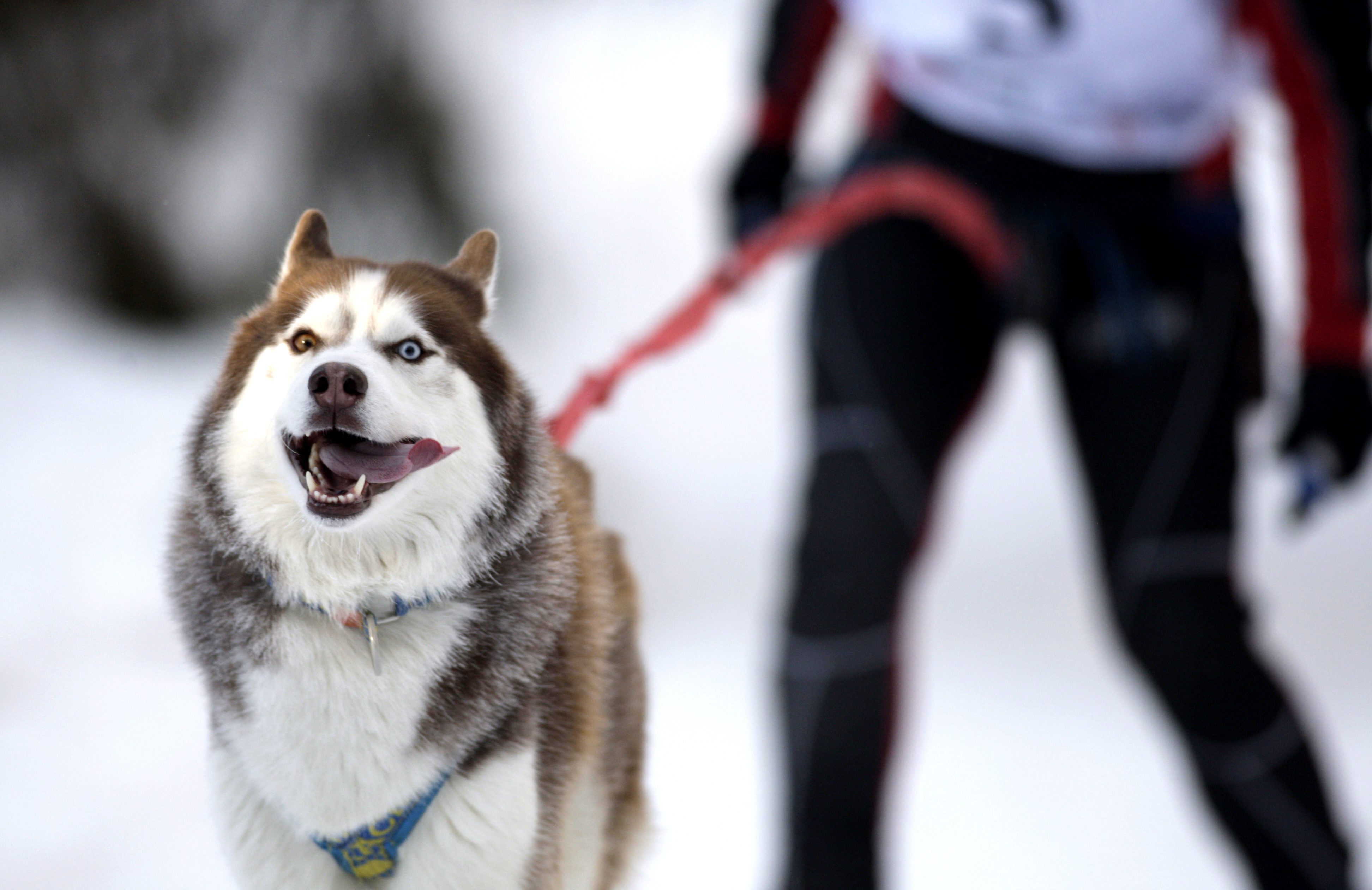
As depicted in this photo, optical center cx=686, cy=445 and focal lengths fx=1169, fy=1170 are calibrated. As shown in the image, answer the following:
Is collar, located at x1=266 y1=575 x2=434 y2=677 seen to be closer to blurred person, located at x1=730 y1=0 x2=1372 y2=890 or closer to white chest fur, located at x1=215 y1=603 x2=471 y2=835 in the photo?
white chest fur, located at x1=215 y1=603 x2=471 y2=835

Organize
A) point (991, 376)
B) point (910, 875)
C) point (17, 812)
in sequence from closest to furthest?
point (17, 812)
point (991, 376)
point (910, 875)

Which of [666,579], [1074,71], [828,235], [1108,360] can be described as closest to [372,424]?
[666,579]

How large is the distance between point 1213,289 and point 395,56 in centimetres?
91

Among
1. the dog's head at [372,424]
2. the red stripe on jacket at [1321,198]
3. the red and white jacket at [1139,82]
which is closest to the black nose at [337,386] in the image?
the dog's head at [372,424]

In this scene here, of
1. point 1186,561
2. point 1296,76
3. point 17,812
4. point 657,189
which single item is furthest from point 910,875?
point 17,812

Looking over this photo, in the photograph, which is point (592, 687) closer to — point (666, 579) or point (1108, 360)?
point (666, 579)

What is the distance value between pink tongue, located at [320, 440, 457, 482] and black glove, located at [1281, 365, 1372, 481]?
3.78ft

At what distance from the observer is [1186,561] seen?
48.4 inches

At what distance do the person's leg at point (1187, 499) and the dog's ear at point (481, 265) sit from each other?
917 mm

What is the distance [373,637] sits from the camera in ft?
1.24

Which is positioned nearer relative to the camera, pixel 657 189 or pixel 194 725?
pixel 194 725

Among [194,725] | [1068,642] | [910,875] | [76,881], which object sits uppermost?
[194,725]

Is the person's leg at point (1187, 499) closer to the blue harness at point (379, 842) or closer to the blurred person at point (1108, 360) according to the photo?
the blurred person at point (1108, 360)

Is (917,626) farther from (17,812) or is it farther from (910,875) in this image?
(17,812)
